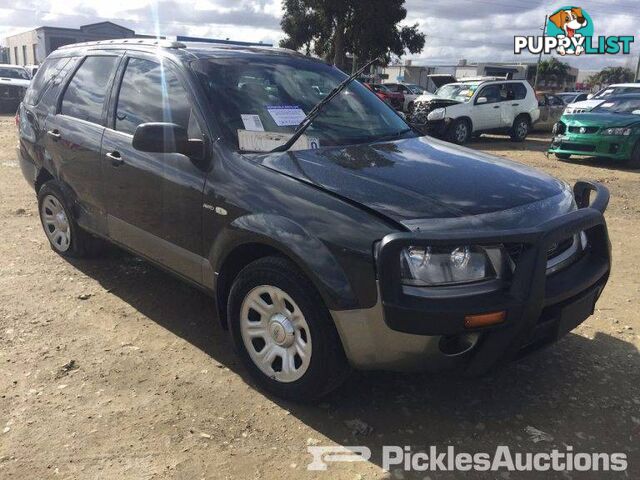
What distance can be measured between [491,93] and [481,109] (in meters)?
0.69

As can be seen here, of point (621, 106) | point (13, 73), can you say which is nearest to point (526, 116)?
point (621, 106)

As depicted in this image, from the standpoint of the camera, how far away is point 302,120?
132 inches

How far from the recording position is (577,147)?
11.1m

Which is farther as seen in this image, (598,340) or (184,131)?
(598,340)

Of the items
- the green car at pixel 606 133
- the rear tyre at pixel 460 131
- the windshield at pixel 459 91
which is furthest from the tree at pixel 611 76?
the green car at pixel 606 133

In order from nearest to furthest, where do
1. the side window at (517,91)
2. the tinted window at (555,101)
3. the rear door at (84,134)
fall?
the rear door at (84,134) < the side window at (517,91) < the tinted window at (555,101)

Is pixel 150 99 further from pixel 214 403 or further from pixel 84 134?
pixel 214 403

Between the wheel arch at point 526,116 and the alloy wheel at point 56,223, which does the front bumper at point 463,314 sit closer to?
the alloy wheel at point 56,223

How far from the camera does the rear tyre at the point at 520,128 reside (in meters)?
15.5

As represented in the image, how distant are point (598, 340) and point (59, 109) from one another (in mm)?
4291

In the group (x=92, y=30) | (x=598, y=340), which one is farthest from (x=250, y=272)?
(x=92, y=30)

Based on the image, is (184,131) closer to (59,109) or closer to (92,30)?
(59,109)

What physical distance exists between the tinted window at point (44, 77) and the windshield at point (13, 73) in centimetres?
1859

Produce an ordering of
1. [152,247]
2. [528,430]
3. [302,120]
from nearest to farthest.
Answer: [528,430] → [302,120] → [152,247]
